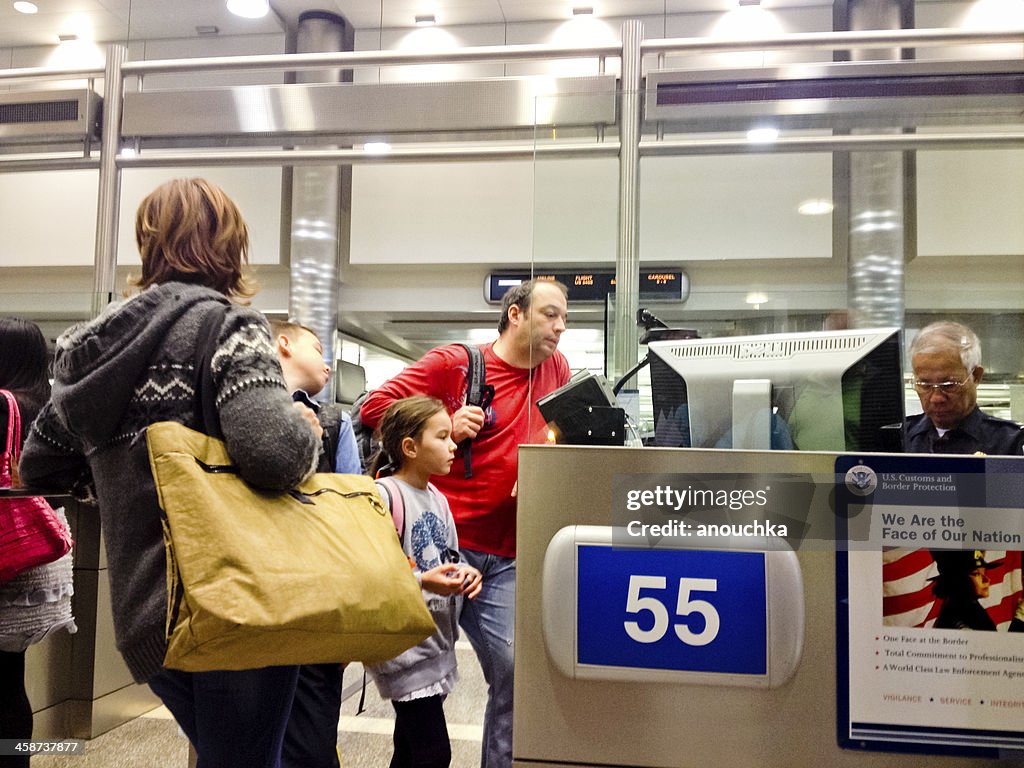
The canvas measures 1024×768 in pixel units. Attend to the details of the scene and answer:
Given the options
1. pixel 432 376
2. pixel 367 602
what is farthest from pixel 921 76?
pixel 367 602

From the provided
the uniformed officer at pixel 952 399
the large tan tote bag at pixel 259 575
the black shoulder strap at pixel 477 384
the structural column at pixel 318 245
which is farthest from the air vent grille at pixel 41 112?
the uniformed officer at pixel 952 399

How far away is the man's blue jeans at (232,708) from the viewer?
4.09 ft

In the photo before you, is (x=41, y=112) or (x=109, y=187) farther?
(x=41, y=112)

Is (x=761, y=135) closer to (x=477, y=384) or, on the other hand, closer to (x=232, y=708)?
(x=477, y=384)

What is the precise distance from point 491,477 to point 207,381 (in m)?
1.14

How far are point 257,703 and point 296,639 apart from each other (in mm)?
186

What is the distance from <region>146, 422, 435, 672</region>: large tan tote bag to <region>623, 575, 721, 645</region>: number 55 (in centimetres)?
33

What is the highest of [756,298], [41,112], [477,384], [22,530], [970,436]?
[41,112]

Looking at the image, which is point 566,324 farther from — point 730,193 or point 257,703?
point 257,703

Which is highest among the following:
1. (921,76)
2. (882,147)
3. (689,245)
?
(921,76)

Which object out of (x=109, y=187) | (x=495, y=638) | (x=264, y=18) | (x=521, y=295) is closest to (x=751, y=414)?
(x=521, y=295)

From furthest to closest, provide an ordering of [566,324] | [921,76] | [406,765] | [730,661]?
[921,76] → [406,765] → [566,324] → [730,661]

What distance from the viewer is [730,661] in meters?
1.26

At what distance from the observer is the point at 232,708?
1246 mm
